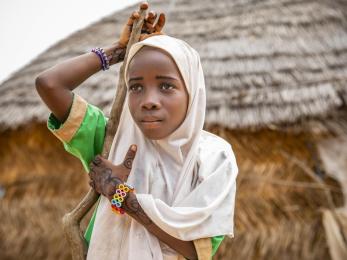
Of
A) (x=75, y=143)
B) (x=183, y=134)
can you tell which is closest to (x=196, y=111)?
(x=183, y=134)

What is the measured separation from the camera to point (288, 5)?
552 centimetres

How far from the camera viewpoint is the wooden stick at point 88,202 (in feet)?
5.03

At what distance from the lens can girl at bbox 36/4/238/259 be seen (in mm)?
1444

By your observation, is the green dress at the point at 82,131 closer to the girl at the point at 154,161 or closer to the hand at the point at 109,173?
the girl at the point at 154,161

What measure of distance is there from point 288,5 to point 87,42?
244cm

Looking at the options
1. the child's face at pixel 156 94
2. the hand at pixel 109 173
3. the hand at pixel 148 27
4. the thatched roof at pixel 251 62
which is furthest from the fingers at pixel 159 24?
the thatched roof at pixel 251 62

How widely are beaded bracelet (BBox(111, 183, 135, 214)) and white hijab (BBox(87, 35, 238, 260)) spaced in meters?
0.04

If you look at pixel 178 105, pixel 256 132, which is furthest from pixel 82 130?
pixel 256 132

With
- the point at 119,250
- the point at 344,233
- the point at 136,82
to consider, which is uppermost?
the point at 136,82

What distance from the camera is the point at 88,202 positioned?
1.57 metres

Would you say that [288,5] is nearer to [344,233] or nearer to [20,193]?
[344,233]

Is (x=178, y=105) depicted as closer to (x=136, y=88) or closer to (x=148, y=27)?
(x=136, y=88)

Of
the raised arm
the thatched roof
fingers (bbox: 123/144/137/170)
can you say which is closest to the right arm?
the raised arm

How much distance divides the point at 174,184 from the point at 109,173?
0.21m
